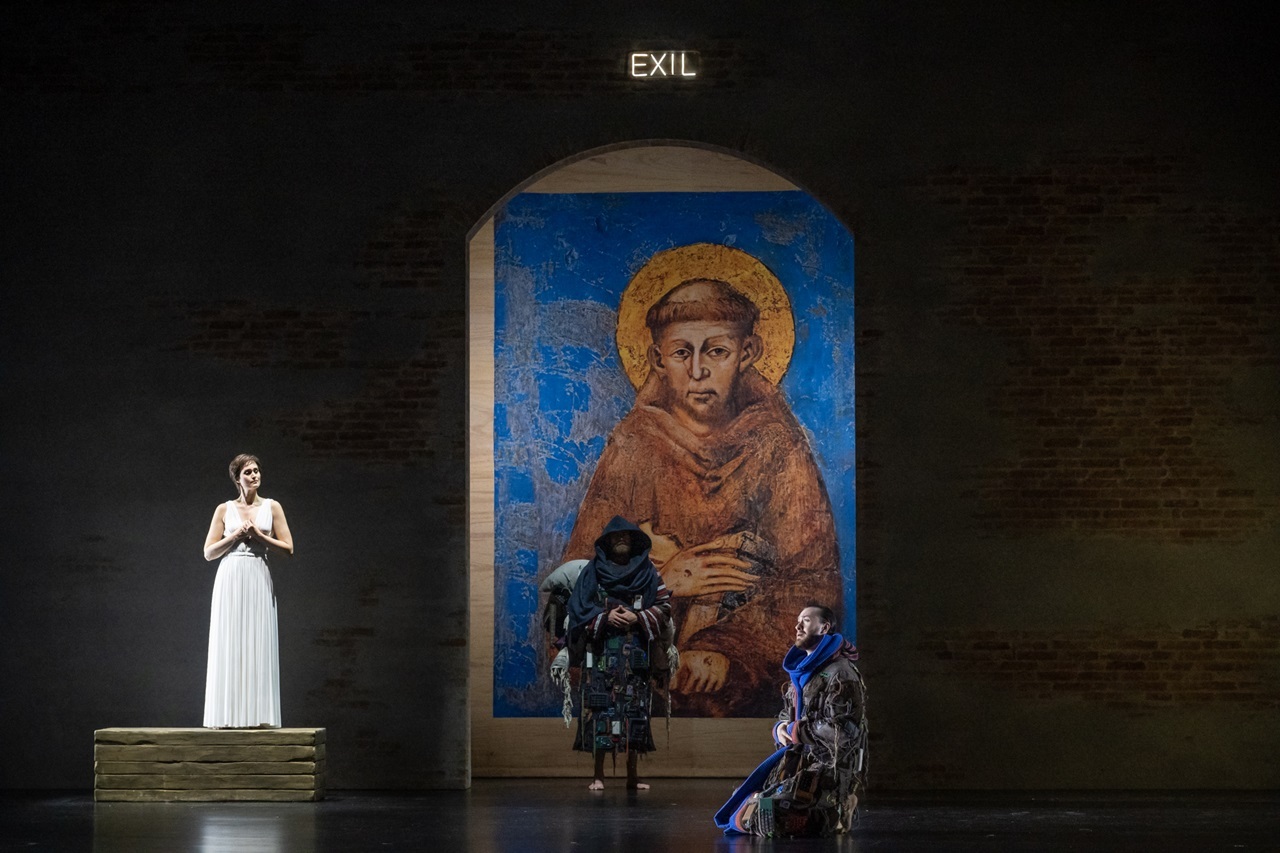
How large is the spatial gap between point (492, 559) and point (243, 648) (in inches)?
113

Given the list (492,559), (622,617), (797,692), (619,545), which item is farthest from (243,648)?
(797,692)

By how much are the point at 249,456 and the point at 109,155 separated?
2.26m

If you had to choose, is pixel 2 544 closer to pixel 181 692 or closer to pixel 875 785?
pixel 181 692

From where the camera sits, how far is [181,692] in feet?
33.2

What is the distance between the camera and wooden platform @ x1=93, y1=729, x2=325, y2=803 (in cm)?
908

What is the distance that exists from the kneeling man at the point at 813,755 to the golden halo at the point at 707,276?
436 cm

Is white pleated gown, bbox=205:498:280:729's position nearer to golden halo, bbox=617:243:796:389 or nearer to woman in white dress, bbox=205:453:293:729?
woman in white dress, bbox=205:453:293:729

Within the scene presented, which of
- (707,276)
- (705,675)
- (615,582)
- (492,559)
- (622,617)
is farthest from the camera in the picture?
(707,276)

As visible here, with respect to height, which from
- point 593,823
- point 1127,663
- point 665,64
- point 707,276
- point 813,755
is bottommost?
point 593,823

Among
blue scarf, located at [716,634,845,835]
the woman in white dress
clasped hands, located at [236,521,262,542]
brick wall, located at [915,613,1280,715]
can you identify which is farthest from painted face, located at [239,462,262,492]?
brick wall, located at [915,613,1280,715]

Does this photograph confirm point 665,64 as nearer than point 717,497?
Yes

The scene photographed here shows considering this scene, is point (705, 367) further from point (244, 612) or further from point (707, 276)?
point (244, 612)

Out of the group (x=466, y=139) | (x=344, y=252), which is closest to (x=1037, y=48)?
(x=466, y=139)

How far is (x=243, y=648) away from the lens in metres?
9.32
